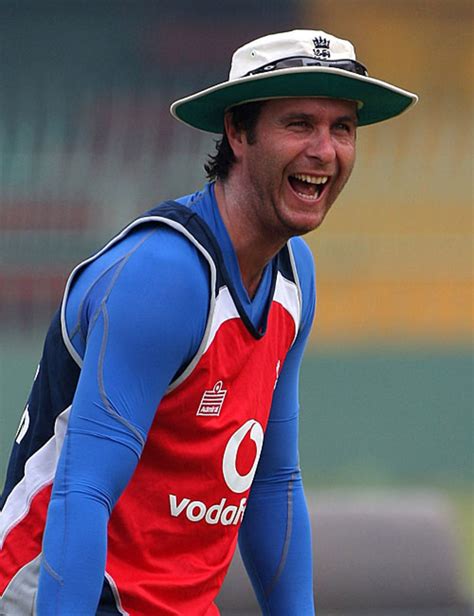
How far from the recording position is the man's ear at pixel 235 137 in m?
2.42

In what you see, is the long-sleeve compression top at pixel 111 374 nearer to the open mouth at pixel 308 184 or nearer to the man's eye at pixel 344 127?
the open mouth at pixel 308 184

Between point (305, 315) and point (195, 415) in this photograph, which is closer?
point (195, 415)

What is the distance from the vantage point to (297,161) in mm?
2312

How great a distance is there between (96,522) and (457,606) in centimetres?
292

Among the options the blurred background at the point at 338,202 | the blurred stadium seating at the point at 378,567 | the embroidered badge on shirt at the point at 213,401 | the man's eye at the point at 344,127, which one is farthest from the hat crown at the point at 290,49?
the blurred background at the point at 338,202

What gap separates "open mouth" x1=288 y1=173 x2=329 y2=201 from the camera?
7.64 ft

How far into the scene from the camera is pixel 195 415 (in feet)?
7.49

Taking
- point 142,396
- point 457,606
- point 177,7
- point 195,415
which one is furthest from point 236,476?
point 177,7

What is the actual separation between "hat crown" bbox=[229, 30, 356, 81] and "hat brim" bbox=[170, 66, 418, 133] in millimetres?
42

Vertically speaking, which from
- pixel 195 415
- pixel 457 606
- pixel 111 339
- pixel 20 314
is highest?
pixel 111 339

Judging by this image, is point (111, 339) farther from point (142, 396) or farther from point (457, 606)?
point (457, 606)

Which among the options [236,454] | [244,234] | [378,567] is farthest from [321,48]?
[378,567]

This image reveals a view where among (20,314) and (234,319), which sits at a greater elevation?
(234,319)

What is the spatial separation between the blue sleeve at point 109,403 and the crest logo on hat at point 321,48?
448mm
